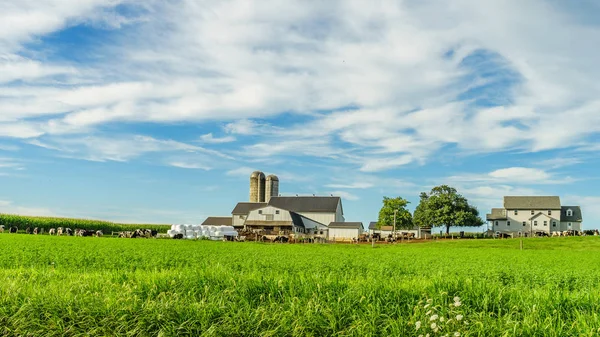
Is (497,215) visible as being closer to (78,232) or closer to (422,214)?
(422,214)

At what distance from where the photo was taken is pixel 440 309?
9.08 meters

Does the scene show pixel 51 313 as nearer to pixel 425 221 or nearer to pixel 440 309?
pixel 440 309

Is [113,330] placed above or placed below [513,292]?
below

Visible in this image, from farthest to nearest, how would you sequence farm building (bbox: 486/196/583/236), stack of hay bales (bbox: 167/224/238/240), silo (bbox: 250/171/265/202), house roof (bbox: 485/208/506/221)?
silo (bbox: 250/171/265/202), house roof (bbox: 485/208/506/221), farm building (bbox: 486/196/583/236), stack of hay bales (bbox: 167/224/238/240)

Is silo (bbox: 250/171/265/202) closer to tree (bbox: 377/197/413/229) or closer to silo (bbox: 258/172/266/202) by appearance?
silo (bbox: 258/172/266/202)

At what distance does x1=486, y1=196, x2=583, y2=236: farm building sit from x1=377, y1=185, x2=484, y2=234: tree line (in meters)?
12.4

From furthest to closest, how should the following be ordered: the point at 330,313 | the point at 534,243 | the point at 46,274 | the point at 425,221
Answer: the point at 425,221 → the point at 534,243 → the point at 46,274 → the point at 330,313

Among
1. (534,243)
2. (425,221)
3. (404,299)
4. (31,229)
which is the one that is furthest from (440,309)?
(425,221)

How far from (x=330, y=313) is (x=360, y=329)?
745 mm

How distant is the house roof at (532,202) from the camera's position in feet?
Result: 329

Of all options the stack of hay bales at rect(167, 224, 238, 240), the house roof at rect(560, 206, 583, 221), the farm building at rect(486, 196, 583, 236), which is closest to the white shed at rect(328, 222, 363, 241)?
the stack of hay bales at rect(167, 224, 238, 240)

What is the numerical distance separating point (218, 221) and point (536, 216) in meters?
65.6

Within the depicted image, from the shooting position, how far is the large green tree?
298 ft

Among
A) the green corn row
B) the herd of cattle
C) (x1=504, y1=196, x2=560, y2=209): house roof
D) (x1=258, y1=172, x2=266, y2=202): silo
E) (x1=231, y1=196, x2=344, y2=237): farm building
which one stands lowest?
the herd of cattle
